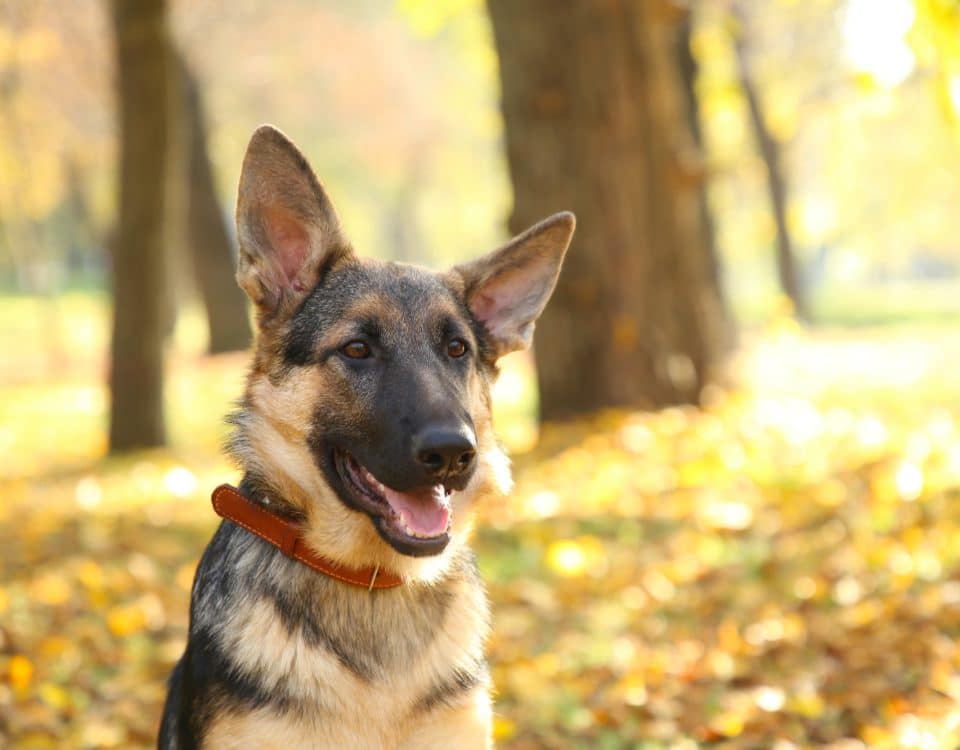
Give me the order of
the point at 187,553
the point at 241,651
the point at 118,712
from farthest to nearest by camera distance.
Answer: the point at 187,553, the point at 118,712, the point at 241,651

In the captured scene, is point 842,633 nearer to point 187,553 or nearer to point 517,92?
point 187,553

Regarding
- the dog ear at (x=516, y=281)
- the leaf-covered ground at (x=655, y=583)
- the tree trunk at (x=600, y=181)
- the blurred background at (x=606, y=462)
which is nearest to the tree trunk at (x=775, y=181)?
the blurred background at (x=606, y=462)

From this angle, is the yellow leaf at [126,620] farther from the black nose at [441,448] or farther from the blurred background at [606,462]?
the black nose at [441,448]

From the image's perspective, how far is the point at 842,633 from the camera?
6.69 m

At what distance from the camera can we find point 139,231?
13.1 m

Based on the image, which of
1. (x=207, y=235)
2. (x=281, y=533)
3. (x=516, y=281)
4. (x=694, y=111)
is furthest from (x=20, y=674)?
(x=207, y=235)

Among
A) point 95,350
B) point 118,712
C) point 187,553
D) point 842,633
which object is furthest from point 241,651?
point 95,350

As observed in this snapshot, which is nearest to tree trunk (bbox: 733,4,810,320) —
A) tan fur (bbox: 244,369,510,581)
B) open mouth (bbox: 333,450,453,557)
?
tan fur (bbox: 244,369,510,581)

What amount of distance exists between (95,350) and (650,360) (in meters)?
27.0

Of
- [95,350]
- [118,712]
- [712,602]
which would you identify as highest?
[118,712]

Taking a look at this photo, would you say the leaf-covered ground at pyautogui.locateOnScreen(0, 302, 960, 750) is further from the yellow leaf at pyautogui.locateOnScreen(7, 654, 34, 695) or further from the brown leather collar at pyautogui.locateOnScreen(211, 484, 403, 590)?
the brown leather collar at pyautogui.locateOnScreen(211, 484, 403, 590)

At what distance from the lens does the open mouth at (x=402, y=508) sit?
12.8 ft

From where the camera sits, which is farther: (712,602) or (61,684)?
(712,602)

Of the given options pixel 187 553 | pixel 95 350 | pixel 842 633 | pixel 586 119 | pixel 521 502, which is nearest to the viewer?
pixel 842 633
